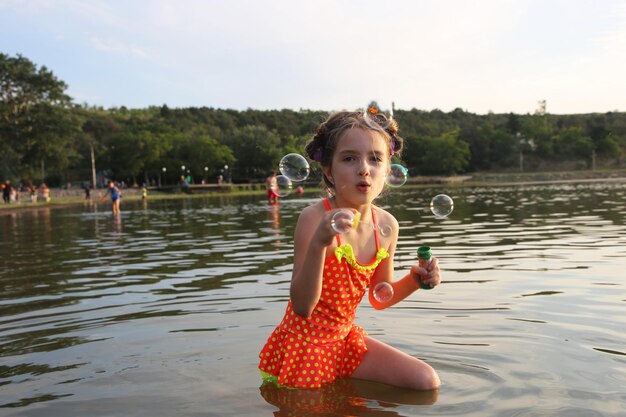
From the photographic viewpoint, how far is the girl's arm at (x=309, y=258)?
3.27 m

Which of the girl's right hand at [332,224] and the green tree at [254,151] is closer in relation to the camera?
the girl's right hand at [332,224]

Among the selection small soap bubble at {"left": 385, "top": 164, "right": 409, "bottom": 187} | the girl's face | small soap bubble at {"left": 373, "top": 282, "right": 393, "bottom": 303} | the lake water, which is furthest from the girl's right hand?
small soap bubble at {"left": 385, "top": 164, "right": 409, "bottom": 187}

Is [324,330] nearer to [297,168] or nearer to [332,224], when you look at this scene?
[332,224]

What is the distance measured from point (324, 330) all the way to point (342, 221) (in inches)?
44.3

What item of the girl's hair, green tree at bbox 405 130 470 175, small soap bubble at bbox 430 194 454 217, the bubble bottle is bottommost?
the bubble bottle

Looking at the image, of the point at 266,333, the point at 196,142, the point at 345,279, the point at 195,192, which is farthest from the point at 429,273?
the point at 196,142

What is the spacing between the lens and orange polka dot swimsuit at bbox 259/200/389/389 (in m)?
3.90

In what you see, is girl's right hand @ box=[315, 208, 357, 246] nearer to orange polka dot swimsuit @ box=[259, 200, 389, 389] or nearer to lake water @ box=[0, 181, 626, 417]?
orange polka dot swimsuit @ box=[259, 200, 389, 389]

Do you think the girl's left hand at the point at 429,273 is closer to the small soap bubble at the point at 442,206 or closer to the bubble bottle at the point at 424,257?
the bubble bottle at the point at 424,257

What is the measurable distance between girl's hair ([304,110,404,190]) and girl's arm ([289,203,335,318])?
0.31m

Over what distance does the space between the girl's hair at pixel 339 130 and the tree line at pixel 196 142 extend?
62277 millimetres

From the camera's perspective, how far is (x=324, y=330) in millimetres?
3969

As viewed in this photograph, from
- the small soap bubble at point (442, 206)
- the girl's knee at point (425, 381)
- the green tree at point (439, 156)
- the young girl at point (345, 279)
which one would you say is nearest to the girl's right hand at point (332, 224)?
the young girl at point (345, 279)

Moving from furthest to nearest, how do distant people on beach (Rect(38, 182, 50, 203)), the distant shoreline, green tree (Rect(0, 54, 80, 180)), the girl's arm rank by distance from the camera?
green tree (Rect(0, 54, 80, 180)) < distant people on beach (Rect(38, 182, 50, 203)) < the distant shoreline < the girl's arm
